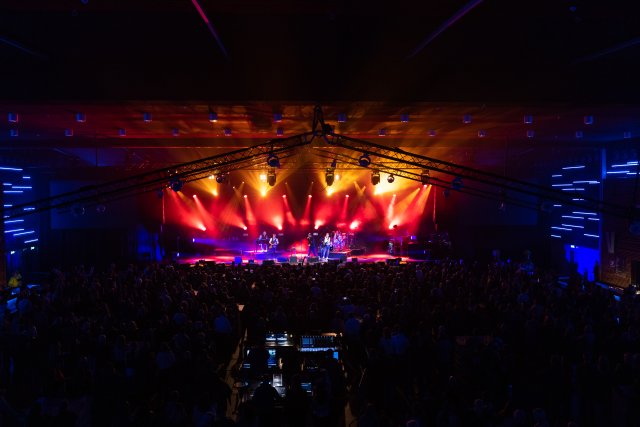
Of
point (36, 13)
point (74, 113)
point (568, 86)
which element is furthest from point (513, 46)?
point (74, 113)

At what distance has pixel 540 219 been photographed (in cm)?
2302

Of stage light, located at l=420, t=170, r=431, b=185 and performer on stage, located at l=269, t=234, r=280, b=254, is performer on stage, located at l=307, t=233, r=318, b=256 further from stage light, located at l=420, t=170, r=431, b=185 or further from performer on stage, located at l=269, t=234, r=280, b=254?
stage light, located at l=420, t=170, r=431, b=185

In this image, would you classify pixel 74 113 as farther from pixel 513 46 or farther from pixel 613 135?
pixel 613 135

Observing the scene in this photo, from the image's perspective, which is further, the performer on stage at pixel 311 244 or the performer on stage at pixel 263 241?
the performer on stage at pixel 263 241

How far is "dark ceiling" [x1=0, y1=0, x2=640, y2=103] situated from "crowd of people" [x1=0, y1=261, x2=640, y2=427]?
4247 mm

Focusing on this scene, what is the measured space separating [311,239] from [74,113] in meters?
14.4

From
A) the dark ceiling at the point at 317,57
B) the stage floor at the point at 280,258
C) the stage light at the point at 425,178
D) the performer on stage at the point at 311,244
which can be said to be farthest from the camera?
the performer on stage at the point at 311,244

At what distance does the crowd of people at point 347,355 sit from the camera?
6.14 m

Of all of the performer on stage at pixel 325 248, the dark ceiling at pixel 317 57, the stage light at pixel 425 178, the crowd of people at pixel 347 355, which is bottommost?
the crowd of people at pixel 347 355

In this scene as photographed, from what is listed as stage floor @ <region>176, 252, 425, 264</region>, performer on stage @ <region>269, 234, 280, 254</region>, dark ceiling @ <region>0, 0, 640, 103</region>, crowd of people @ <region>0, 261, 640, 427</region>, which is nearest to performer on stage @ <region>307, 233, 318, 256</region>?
stage floor @ <region>176, 252, 425, 264</region>

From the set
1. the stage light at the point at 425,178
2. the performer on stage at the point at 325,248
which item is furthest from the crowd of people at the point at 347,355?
the performer on stage at the point at 325,248

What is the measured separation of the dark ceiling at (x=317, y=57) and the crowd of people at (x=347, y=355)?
425 cm

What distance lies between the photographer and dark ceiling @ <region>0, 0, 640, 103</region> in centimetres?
728

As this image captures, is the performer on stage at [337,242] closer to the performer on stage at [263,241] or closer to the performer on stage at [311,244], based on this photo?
the performer on stage at [311,244]
